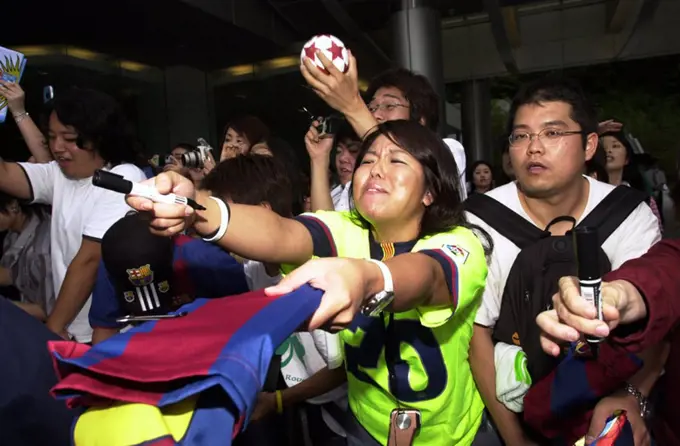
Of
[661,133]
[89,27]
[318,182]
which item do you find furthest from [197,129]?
[661,133]

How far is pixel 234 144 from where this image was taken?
3646mm

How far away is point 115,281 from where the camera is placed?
2.10 meters

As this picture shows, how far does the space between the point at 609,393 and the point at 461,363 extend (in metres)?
0.41

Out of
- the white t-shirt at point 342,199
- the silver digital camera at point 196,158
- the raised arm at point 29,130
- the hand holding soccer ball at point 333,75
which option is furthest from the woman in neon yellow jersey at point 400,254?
the raised arm at point 29,130

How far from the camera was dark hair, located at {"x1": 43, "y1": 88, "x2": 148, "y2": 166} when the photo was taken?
2758mm

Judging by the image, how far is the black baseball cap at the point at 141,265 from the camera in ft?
6.48

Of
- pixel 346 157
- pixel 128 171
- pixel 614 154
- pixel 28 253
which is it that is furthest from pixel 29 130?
pixel 614 154

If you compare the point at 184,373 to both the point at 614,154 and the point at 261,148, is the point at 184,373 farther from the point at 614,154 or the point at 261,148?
the point at 614,154

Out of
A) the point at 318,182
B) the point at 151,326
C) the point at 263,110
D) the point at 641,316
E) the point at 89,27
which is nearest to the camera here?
the point at 151,326

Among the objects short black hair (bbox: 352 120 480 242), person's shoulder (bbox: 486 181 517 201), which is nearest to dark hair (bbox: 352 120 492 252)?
short black hair (bbox: 352 120 480 242)

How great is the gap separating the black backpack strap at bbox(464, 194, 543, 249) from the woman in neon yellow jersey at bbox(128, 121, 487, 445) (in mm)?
127

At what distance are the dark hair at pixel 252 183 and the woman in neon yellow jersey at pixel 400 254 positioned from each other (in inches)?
18.9

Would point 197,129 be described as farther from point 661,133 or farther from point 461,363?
point 661,133

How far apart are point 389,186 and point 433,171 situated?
0.56 feet
